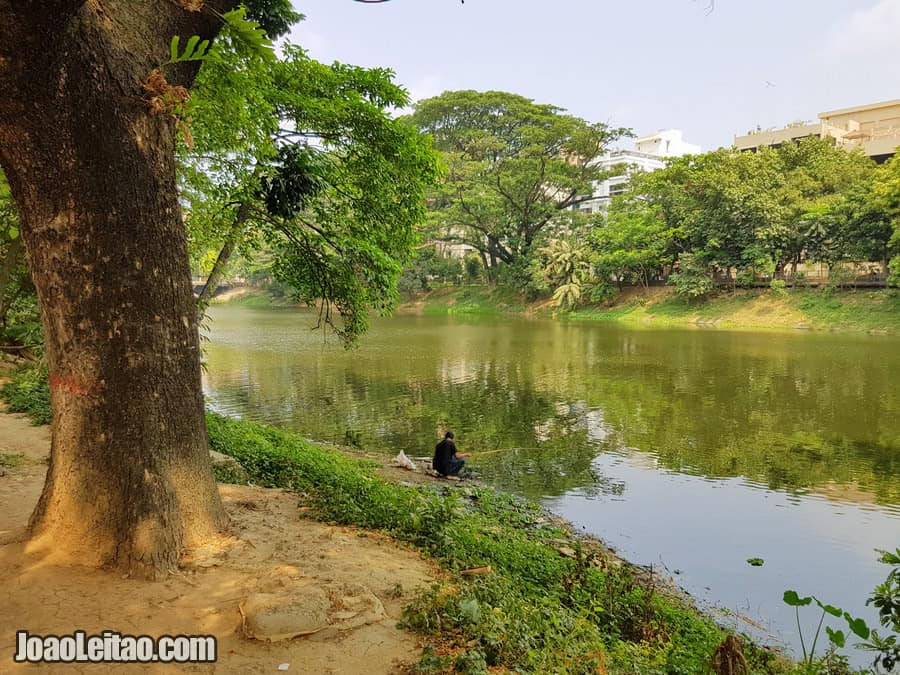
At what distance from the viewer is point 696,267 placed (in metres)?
35.4

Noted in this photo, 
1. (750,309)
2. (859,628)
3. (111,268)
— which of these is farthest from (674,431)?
(750,309)

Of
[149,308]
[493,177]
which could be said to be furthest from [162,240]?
[493,177]

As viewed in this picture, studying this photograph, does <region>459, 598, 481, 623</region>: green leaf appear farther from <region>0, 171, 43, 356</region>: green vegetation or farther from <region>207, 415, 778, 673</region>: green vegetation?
<region>0, 171, 43, 356</region>: green vegetation

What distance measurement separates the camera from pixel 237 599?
341cm

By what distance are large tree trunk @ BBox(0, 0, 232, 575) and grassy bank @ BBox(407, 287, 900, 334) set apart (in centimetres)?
3326

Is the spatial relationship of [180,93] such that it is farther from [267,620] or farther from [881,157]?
[881,157]

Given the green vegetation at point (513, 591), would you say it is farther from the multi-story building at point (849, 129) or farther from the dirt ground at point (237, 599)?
the multi-story building at point (849, 129)

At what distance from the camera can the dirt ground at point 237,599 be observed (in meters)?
2.98

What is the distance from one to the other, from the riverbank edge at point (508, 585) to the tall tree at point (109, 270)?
185 cm

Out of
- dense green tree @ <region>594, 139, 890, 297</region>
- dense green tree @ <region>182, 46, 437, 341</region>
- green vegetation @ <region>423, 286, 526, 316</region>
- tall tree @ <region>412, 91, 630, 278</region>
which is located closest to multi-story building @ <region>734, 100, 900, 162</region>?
dense green tree @ <region>594, 139, 890, 297</region>

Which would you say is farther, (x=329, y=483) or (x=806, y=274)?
(x=806, y=274)

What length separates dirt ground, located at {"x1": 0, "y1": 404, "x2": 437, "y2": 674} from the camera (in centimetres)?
298

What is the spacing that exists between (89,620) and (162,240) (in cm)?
215

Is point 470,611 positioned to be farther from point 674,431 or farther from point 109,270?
point 674,431
